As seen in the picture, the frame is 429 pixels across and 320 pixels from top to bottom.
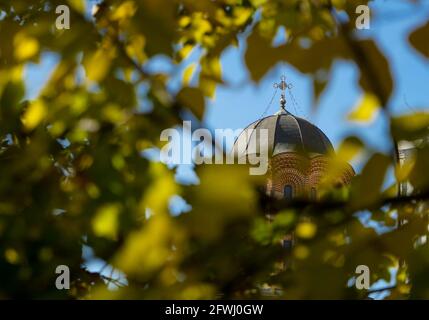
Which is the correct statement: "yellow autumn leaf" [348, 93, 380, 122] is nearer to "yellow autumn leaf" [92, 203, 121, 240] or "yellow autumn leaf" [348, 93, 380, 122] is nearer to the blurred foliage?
the blurred foliage

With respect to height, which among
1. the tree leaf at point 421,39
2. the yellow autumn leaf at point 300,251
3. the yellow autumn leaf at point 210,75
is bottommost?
the yellow autumn leaf at point 300,251

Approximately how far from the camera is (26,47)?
1242 mm

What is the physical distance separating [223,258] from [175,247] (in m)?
0.14

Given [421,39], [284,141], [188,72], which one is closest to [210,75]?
[188,72]

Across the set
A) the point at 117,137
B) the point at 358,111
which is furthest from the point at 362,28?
the point at 117,137

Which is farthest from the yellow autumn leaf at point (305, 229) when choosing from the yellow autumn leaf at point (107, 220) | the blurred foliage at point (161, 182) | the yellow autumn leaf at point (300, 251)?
the yellow autumn leaf at point (107, 220)

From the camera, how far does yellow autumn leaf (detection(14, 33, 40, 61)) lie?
1.24m

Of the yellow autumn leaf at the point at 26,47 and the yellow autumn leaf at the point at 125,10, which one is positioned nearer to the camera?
the yellow autumn leaf at the point at 26,47

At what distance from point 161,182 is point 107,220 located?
13cm

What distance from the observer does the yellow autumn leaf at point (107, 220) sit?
45.1 inches

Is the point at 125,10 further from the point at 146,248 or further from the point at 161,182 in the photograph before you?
the point at 146,248

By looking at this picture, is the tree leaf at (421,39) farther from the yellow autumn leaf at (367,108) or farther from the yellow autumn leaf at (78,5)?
the yellow autumn leaf at (78,5)

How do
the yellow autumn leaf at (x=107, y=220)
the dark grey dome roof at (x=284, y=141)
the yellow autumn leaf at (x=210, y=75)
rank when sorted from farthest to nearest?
the yellow autumn leaf at (x=210, y=75), the dark grey dome roof at (x=284, y=141), the yellow autumn leaf at (x=107, y=220)

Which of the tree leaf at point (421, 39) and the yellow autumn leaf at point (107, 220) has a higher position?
the tree leaf at point (421, 39)
